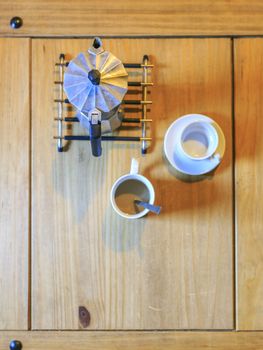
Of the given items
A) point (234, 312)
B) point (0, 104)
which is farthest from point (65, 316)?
point (0, 104)

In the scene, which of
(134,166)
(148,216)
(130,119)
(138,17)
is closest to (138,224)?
(148,216)

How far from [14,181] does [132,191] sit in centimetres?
27

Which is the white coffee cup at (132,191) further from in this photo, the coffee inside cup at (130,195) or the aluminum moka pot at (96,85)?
the aluminum moka pot at (96,85)

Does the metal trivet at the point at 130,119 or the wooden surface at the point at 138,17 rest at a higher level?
the wooden surface at the point at 138,17

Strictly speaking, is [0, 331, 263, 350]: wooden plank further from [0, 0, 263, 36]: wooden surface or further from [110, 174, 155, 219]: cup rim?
[0, 0, 263, 36]: wooden surface

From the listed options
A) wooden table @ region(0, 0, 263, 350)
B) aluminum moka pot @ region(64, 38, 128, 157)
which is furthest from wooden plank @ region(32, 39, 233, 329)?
aluminum moka pot @ region(64, 38, 128, 157)

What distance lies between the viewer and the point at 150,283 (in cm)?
84

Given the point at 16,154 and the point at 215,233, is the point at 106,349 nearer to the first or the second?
the point at 215,233

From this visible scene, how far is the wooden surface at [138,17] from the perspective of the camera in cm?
85

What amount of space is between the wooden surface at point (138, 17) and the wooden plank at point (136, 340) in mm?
673

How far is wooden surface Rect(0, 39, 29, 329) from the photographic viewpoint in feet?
2.75

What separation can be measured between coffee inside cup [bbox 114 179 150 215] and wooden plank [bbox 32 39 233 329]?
0.11 ft

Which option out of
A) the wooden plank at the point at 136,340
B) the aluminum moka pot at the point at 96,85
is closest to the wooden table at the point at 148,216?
the wooden plank at the point at 136,340

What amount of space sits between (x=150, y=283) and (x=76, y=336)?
0.66 feet
